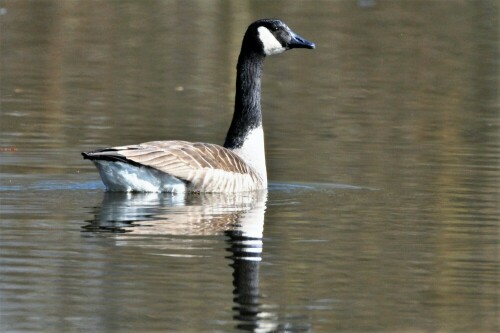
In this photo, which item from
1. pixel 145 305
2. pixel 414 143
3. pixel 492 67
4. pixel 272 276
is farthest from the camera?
pixel 492 67

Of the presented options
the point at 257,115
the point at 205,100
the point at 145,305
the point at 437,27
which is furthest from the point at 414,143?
the point at 437,27

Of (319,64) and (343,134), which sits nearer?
(343,134)

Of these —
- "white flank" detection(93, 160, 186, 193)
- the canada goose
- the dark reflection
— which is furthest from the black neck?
"white flank" detection(93, 160, 186, 193)

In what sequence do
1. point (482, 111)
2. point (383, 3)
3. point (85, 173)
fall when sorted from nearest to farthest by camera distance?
1. point (85, 173)
2. point (482, 111)
3. point (383, 3)

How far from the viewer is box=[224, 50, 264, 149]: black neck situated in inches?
612

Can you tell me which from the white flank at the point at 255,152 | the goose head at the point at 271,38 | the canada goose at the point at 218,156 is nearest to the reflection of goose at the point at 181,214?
the canada goose at the point at 218,156

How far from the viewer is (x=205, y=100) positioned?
21.3 metres

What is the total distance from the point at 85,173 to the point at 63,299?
6.22 meters

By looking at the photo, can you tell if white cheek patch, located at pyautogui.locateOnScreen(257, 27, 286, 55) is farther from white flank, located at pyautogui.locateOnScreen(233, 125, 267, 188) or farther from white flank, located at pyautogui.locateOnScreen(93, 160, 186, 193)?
white flank, located at pyautogui.locateOnScreen(93, 160, 186, 193)

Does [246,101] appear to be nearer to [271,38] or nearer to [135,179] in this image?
[271,38]

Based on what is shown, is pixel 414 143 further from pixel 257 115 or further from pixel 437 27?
pixel 437 27

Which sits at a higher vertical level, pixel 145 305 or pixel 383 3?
pixel 383 3

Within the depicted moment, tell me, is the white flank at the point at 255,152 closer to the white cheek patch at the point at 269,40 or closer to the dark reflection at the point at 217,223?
the dark reflection at the point at 217,223

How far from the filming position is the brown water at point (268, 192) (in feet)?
29.8
